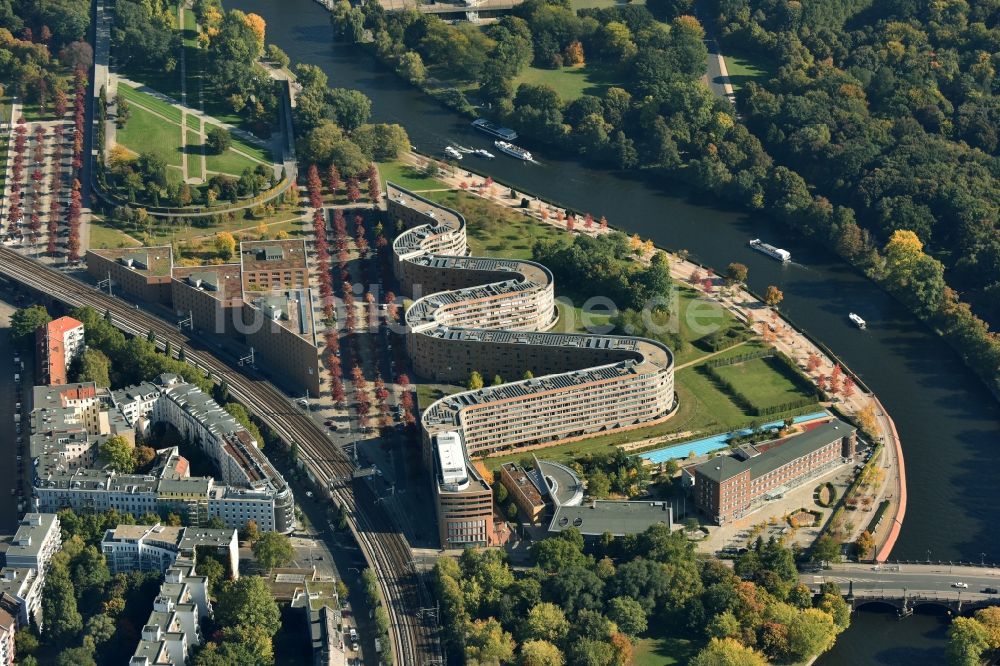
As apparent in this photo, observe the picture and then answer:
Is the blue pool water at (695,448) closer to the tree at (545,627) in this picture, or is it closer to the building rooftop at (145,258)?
the tree at (545,627)

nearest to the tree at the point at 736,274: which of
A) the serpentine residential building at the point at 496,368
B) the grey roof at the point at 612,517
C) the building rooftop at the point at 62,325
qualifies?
the serpentine residential building at the point at 496,368

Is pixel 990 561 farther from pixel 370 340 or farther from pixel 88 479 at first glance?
pixel 88 479

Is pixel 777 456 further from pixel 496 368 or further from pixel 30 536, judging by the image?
pixel 30 536

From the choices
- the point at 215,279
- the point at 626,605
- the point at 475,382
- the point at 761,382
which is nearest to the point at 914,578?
the point at 626,605

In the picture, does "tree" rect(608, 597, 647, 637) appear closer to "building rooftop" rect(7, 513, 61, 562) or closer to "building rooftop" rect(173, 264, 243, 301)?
"building rooftop" rect(7, 513, 61, 562)

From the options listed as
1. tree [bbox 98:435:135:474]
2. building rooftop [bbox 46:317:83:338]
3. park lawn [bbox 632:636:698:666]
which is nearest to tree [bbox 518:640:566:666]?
park lawn [bbox 632:636:698:666]

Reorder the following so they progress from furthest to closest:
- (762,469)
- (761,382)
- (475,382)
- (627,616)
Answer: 1. (761,382)
2. (475,382)
3. (762,469)
4. (627,616)
